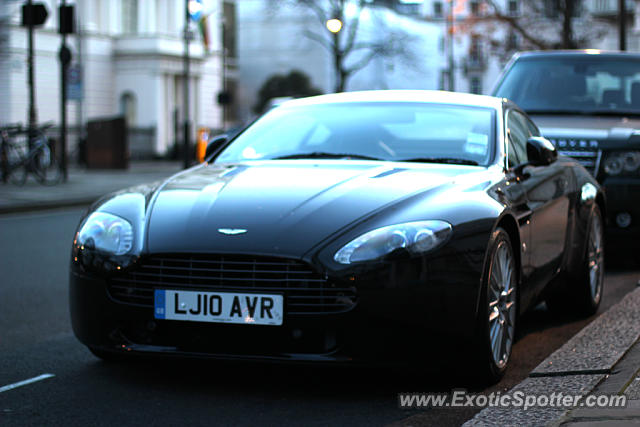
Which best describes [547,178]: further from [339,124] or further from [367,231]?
[367,231]

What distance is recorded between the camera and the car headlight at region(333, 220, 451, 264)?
4.07 metres

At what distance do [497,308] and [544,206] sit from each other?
1083 mm

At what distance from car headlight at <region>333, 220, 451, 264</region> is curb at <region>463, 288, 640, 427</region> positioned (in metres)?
0.67

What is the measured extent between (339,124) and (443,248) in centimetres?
160

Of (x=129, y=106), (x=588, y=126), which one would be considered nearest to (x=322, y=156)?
(x=588, y=126)

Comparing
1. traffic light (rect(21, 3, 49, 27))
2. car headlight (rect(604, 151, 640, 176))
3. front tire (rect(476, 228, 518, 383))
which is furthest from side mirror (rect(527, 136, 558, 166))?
traffic light (rect(21, 3, 49, 27))

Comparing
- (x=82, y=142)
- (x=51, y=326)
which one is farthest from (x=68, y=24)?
(x=51, y=326)

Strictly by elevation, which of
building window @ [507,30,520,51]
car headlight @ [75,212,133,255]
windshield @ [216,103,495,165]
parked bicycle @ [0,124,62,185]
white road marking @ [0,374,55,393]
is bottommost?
parked bicycle @ [0,124,62,185]

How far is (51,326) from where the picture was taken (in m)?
6.15

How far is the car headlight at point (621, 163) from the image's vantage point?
27.5 feet

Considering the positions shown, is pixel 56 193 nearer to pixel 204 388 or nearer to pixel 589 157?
pixel 589 157

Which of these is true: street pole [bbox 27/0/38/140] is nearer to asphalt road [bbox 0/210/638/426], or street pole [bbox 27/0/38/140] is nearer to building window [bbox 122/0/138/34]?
asphalt road [bbox 0/210/638/426]

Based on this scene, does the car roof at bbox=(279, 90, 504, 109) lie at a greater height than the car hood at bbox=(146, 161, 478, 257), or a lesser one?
greater

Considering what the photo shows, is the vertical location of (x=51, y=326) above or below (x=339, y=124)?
below
